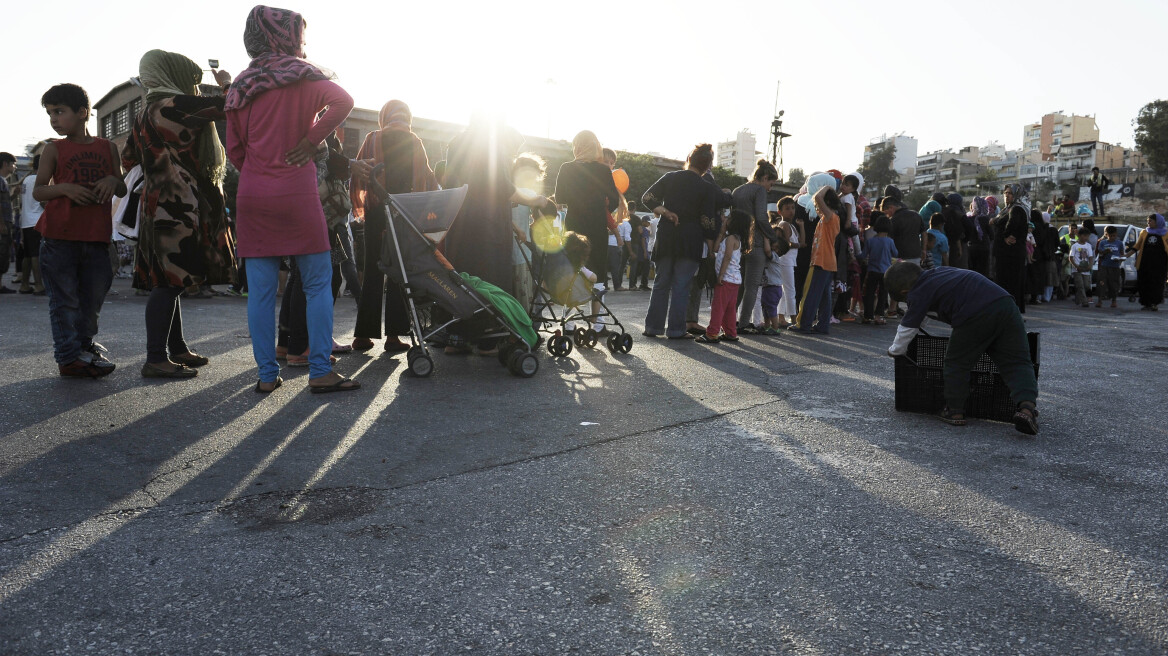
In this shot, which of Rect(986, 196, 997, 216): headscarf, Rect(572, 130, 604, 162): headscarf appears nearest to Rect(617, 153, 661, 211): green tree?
Rect(986, 196, 997, 216): headscarf

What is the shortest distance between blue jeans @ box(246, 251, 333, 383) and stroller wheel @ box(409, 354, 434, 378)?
75cm

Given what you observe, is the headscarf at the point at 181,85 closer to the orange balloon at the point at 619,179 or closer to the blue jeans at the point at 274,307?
the blue jeans at the point at 274,307

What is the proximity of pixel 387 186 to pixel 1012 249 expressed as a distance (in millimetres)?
11000

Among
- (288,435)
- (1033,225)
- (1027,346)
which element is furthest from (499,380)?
(1033,225)

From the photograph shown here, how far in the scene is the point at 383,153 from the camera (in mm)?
6758

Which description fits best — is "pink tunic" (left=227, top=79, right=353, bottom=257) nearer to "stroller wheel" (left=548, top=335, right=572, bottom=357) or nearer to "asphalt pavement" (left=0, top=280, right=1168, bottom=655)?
"asphalt pavement" (left=0, top=280, right=1168, bottom=655)

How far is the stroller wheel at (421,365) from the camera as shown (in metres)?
5.78

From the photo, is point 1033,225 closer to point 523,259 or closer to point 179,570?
point 523,259

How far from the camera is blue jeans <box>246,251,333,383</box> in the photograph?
4969mm

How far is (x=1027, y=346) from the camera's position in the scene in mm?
4641

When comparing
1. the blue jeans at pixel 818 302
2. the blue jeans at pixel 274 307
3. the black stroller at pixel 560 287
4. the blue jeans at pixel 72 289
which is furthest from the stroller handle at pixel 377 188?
the blue jeans at pixel 818 302

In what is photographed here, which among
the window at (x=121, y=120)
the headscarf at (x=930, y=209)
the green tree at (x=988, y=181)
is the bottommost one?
the headscarf at (x=930, y=209)

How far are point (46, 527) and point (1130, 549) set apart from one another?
3574 millimetres

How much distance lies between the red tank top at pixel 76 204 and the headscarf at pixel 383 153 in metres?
1.81
